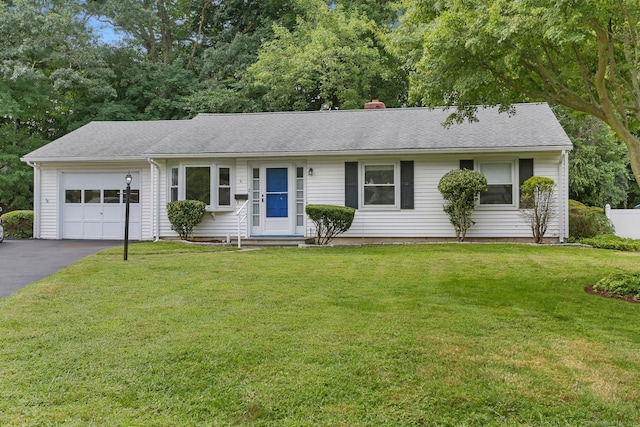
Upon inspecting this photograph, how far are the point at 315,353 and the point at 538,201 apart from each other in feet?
31.8

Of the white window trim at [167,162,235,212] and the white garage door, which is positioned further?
the white garage door

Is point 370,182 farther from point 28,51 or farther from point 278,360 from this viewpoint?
point 28,51

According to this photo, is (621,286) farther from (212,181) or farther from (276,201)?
(212,181)

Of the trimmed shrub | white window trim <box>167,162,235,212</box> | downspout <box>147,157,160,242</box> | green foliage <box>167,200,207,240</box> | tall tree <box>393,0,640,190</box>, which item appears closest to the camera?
tall tree <box>393,0,640,190</box>

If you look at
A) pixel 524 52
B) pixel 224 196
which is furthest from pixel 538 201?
pixel 224 196

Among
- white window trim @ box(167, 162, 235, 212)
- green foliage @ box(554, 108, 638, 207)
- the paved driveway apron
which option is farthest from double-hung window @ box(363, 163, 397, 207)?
green foliage @ box(554, 108, 638, 207)

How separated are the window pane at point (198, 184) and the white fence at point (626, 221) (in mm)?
11511

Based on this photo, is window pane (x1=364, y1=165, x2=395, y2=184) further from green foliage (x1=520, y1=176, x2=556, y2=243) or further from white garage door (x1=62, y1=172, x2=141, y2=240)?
white garage door (x1=62, y1=172, x2=141, y2=240)

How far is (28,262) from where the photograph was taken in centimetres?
840

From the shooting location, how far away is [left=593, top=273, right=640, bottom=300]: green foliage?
227 inches

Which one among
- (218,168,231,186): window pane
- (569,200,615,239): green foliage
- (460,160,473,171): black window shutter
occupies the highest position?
(460,160,473,171): black window shutter

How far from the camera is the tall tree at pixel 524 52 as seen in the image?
5.18m

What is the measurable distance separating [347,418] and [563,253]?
28.5ft

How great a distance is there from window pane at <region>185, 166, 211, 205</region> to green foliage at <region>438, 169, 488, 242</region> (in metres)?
6.18
